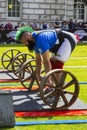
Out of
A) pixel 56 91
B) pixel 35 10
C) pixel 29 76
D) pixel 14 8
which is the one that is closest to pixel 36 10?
pixel 35 10

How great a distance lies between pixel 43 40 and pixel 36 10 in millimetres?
32638

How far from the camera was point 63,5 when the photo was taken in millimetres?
42469

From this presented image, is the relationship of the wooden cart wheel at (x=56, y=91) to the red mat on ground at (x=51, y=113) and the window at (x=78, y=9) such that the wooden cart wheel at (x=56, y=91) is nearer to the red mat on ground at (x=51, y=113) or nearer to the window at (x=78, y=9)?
the red mat on ground at (x=51, y=113)

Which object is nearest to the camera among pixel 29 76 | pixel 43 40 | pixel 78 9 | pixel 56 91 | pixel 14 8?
pixel 56 91

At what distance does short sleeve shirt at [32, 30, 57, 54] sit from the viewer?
9195 millimetres

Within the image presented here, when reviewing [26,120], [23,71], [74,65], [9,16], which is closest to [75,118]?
[26,120]

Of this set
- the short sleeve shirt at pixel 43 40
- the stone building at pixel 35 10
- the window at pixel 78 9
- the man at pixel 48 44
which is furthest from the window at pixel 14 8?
the short sleeve shirt at pixel 43 40

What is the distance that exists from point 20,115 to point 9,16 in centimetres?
3277

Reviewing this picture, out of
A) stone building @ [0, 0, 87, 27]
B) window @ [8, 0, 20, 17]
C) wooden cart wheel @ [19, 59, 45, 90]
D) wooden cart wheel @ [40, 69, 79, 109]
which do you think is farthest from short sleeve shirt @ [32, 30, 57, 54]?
window @ [8, 0, 20, 17]

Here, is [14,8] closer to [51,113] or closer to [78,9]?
[78,9]

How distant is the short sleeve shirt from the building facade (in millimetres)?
30909

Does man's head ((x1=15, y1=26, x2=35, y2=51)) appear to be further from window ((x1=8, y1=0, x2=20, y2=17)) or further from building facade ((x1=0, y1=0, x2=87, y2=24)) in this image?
window ((x1=8, y1=0, x2=20, y2=17))

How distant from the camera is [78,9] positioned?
43.9m

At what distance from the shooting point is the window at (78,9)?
43.6 m
